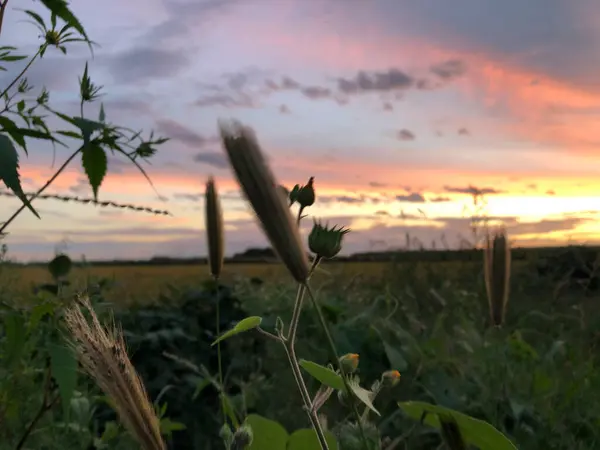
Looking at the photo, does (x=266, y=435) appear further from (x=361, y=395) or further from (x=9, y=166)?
(x=9, y=166)

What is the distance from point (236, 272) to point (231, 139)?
11.9ft

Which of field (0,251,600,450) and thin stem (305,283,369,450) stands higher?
thin stem (305,283,369,450)

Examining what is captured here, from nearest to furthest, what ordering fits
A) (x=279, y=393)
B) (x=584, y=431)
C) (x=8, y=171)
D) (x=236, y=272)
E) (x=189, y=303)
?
(x=8, y=171)
(x=584, y=431)
(x=279, y=393)
(x=189, y=303)
(x=236, y=272)

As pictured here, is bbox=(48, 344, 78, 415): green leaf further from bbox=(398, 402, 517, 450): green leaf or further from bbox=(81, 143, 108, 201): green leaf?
bbox=(398, 402, 517, 450): green leaf

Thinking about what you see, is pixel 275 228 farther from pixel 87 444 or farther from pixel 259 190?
pixel 87 444

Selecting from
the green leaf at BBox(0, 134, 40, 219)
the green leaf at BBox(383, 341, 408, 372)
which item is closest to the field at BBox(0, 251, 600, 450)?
the green leaf at BBox(383, 341, 408, 372)

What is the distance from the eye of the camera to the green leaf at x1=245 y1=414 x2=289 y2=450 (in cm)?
90

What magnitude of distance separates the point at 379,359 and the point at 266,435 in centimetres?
159

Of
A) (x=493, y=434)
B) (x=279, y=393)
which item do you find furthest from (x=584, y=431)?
(x=493, y=434)

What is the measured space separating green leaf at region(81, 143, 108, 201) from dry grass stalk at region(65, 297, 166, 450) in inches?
21.7

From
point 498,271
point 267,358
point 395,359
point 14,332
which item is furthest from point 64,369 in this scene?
point 267,358

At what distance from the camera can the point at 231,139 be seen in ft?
1.62

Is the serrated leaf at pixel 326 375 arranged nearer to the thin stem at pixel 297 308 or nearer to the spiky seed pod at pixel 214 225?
the thin stem at pixel 297 308

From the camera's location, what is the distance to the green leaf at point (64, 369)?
111cm
